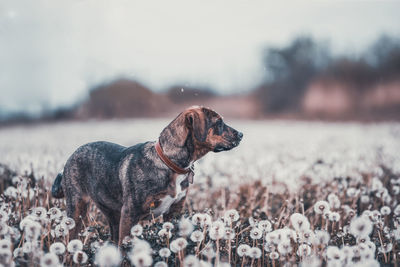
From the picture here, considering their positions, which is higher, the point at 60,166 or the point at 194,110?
the point at 194,110

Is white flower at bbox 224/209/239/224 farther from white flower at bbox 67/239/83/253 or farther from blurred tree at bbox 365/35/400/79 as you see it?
blurred tree at bbox 365/35/400/79

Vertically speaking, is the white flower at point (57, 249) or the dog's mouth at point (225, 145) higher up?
the dog's mouth at point (225, 145)

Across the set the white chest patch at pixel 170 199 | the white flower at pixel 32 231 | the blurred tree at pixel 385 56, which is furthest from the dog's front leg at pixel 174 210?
the blurred tree at pixel 385 56

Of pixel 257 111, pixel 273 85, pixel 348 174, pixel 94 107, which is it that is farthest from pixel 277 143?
pixel 273 85

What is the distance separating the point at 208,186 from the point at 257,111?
2830cm

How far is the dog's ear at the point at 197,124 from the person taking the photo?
427 cm

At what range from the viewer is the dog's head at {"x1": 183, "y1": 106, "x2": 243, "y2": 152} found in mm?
4281

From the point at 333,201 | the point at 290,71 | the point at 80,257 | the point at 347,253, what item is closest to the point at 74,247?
the point at 80,257

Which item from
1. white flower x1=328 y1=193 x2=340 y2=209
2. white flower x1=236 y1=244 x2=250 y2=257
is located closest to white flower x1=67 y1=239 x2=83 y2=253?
white flower x1=236 y1=244 x2=250 y2=257

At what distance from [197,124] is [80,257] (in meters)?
1.76

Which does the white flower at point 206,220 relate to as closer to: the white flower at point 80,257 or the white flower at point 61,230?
the white flower at point 80,257

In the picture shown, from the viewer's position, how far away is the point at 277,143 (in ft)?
44.8

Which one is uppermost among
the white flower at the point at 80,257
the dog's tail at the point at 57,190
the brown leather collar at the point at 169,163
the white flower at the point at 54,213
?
the brown leather collar at the point at 169,163

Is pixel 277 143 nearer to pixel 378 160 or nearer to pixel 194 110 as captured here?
pixel 378 160
